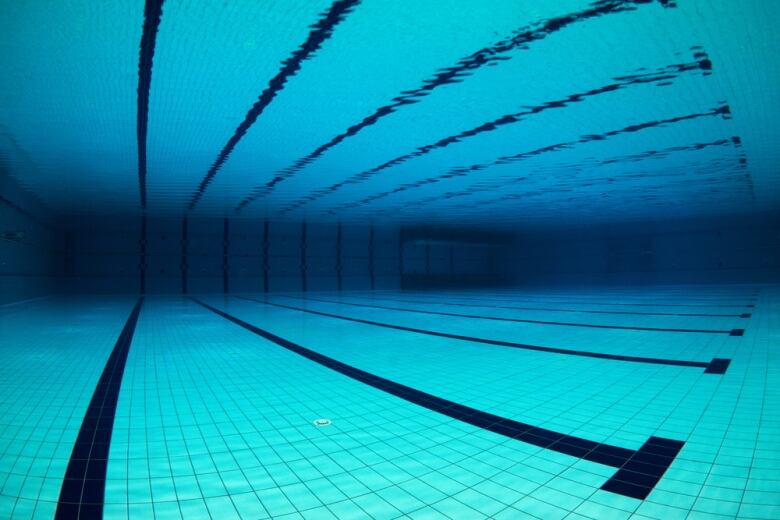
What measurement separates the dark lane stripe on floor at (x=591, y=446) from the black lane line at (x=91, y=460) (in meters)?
2.27

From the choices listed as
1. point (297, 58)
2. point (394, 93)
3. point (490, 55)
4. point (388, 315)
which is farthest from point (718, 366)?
point (388, 315)

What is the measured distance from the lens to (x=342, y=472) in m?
2.38

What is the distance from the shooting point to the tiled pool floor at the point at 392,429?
2.08 metres

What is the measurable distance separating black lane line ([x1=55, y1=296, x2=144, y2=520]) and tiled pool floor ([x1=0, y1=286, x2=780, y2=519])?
0.01m

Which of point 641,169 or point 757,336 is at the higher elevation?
point 641,169

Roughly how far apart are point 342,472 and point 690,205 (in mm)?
17830

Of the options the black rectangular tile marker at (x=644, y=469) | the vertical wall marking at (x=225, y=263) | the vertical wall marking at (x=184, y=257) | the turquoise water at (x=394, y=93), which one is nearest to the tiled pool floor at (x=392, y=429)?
the black rectangular tile marker at (x=644, y=469)

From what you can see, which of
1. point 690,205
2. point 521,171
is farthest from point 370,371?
point 690,205

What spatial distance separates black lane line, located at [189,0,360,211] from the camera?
12.5 feet

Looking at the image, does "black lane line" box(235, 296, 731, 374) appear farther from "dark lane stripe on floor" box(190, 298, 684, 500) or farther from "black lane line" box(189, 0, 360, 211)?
"black lane line" box(189, 0, 360, 211)

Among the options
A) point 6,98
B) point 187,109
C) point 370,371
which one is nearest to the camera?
point 370,371

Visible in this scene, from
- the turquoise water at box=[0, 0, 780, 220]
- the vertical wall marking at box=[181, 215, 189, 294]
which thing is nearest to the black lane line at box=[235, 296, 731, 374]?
the turquoise water at box=[0, 0, 780, 220]

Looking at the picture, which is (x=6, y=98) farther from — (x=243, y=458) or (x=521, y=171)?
(x=521, y=171)

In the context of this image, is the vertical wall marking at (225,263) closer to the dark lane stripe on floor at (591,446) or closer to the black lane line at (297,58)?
the black lane line at (297,58)
